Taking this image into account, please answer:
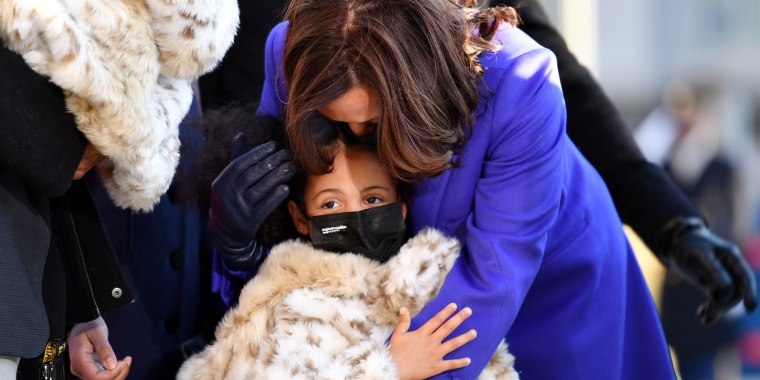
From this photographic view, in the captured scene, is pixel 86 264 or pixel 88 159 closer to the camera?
pixel 88 159

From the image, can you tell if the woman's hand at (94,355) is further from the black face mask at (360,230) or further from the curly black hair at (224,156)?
the black face mask at (360,230)

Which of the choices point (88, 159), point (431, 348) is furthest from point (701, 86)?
point (88, 159)

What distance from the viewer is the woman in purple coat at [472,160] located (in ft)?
6.24

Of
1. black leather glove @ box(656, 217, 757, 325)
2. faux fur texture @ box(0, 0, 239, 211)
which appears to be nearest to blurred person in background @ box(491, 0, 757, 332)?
black leather glove @ box(656, 217, 757, 325)

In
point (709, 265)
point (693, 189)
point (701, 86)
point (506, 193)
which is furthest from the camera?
point (701, 86)

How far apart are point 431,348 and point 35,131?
3.01ft

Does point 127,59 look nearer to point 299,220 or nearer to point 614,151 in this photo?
point 299,220

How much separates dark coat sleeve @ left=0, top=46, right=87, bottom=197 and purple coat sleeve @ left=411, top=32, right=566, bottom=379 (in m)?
0.82

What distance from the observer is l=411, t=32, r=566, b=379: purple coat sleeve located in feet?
6.59

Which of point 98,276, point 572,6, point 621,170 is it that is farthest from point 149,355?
point 572,6

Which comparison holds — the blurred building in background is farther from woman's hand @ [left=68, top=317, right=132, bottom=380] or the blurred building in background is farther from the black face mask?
woman's hand @ [left=68, top=317, right=132, bottom=380]

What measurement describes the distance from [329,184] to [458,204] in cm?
30

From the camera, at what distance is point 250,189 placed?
2.09 metres

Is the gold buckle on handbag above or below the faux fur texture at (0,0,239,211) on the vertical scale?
below
